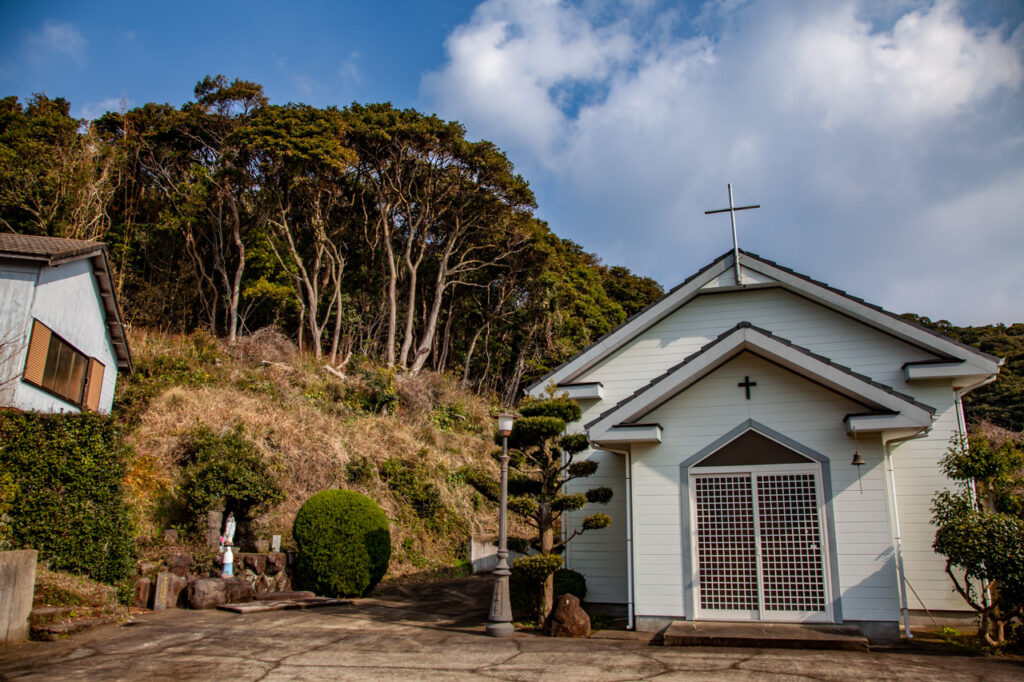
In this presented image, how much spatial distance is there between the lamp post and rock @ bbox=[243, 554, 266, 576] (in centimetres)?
598

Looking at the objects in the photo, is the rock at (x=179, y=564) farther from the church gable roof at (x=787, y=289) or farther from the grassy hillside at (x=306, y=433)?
the church gable roof at (x=787, y=289)

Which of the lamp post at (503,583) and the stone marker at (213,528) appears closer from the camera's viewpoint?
the lamp post at (503,583)

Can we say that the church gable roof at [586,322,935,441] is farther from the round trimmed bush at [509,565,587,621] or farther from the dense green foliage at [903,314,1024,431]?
the dense green foliage at [903,314,1024,431]

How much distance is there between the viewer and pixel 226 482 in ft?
47.7

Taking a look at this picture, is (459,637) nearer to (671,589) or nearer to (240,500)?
(671,589)

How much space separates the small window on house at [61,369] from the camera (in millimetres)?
14312

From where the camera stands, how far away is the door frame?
9.57 m

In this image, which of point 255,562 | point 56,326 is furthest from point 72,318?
point 255,562

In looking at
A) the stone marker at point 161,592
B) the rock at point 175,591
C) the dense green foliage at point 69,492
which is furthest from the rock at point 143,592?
the dense green foliage at point 69,492

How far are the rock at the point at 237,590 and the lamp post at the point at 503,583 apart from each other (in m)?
5.54

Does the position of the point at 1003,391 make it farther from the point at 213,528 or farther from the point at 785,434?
the point at 213,528

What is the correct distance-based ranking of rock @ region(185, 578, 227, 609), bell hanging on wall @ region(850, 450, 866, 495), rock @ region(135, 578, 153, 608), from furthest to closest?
1. rock @ region(185, 578, 227, 609)
2. rock @ region(135, 578, 153, 608)
3. bell hanging on wall @ region(850, 450, 866, 495)

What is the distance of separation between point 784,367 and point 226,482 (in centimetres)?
1154

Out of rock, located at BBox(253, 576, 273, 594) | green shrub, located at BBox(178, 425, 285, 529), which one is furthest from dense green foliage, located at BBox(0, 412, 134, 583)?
rock, located at BBox(253, 576, 273, 594)
